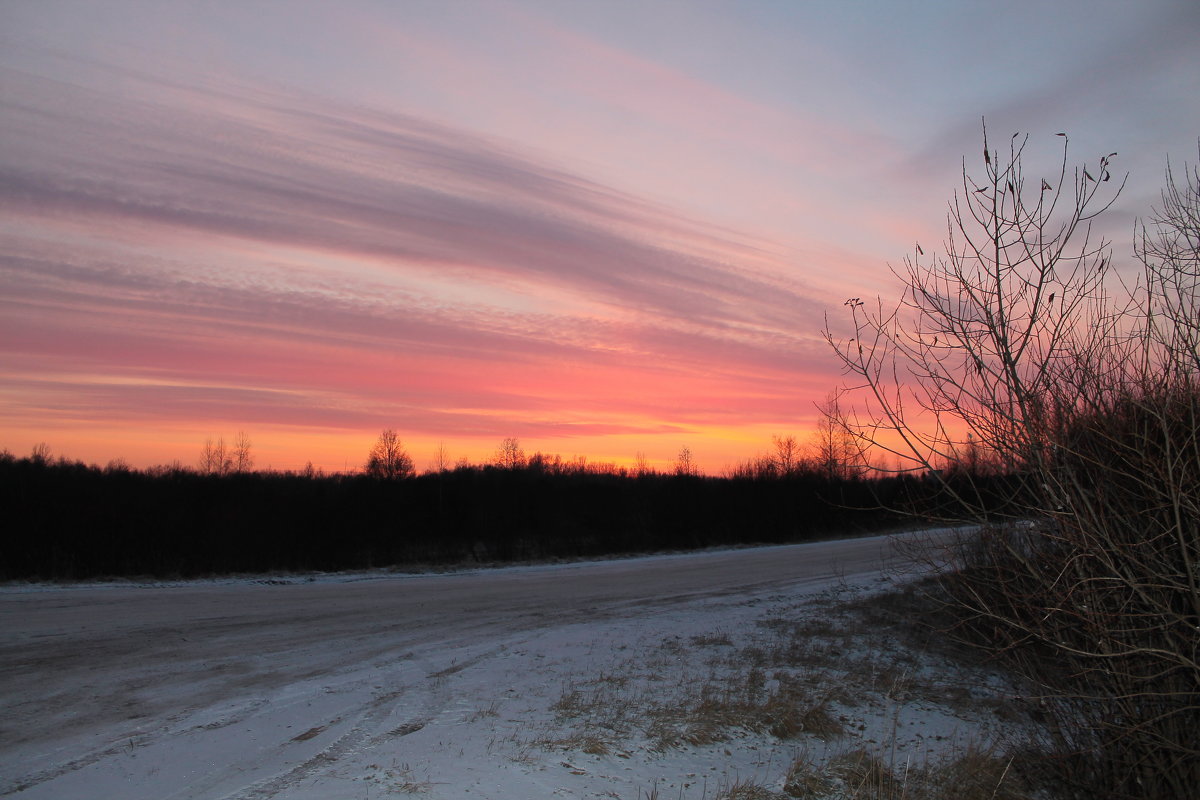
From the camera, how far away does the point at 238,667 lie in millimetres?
10594

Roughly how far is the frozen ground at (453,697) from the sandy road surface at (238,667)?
4 cm

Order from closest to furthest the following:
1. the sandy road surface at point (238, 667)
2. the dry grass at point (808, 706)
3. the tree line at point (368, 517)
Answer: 1. the sandy road surface at point (238, 667)
2. the dry grass at point (808, 706)
3. the tree line at point (368, 517)

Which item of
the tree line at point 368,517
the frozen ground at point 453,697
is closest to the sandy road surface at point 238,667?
the frozen ground at point 453,697

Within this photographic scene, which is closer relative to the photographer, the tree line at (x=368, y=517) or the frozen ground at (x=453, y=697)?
the frozen ground at (x=453, y=697)

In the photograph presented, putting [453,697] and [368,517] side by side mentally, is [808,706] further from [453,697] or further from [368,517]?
[368,517]

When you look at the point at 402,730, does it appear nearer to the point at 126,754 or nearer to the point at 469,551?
the point at 126,754

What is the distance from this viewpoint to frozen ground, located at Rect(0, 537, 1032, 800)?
271 inches

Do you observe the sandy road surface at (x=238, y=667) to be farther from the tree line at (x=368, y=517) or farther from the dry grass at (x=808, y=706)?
the tree line at (x=368, y=517)

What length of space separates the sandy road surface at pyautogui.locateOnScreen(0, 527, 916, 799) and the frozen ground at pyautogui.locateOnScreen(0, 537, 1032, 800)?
40mm

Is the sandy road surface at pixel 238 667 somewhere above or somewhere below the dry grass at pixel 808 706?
above

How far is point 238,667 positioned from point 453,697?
3.33 metres

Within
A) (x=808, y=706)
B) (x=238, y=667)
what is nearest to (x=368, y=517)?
(x=238, y=667)

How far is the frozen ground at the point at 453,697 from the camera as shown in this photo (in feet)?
22.6

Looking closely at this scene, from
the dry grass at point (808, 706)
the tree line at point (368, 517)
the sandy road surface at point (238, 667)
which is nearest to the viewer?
the sandy road surface at point (238, 667)
